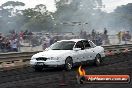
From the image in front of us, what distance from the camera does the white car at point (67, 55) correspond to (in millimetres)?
16688

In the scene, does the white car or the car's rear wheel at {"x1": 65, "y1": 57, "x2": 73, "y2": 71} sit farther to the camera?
the car's rear wheel at {"x1": 65, "y1": 57, "x2": 73, "y2": 71}

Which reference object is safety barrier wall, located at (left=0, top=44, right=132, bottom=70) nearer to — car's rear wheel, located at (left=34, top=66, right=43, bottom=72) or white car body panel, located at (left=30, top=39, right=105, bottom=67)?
car's rear wheel, located at (left=34, top=66, right=43, bottom=72)

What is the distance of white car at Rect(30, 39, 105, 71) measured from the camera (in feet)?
54.7

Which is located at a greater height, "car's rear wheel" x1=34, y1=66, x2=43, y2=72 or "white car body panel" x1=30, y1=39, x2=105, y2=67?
"white car body panel" x1=30, y1=39, x2=105, y2=67

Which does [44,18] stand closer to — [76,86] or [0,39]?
[0,39]

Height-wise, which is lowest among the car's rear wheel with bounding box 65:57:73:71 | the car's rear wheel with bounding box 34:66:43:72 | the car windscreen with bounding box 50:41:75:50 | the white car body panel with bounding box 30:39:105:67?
the car's rear wheel with bounding box 34:66:43:72

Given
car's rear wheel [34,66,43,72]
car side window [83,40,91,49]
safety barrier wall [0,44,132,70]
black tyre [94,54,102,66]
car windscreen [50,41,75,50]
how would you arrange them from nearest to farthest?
car's rear wheel [34,66,43,72] < car windscreen [50,41,75,50] < safety barrier wall [0,44,132,70] < car side window [83,40,91,49] < black tyre [94,54,102,66]

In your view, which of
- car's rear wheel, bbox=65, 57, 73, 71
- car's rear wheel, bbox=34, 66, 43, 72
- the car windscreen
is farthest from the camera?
the car windscreen

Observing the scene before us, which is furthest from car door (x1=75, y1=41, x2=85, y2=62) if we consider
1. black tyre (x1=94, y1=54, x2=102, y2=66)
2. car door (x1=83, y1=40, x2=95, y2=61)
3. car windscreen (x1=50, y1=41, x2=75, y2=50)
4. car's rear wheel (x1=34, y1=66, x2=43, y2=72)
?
car's rear wheel (x1=34, y1=66, x2=43, y2=72)

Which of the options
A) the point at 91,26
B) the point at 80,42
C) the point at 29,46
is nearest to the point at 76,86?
the point at 80,42

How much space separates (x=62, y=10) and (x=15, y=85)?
2462 inches

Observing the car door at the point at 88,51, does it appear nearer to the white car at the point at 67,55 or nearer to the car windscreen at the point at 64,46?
the white car at the point at 67,55

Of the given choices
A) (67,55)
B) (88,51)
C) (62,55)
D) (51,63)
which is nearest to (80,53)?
(88,51)

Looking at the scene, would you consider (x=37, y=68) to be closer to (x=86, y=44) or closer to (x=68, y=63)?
(x=68, y=63)
